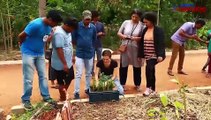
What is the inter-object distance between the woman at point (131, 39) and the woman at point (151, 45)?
0.27 meters

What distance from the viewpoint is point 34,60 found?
5.94 m

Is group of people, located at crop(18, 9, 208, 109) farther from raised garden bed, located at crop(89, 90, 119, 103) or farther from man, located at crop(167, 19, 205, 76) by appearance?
man, located at crop(167, 19, 205, 76)

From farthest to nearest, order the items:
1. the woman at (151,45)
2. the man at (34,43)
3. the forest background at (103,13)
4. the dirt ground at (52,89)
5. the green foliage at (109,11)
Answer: the green foliage at (109,11) → the forest background at (103,13) → the dirt ground at (52,89) → the woman at (151,45) → the man at (34,43)

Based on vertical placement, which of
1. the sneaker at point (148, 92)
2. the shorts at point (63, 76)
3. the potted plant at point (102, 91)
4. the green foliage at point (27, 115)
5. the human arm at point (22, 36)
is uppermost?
the human arm at point (22, 36)

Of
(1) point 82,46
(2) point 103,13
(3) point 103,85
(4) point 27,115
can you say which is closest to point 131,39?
(1) point 82,46

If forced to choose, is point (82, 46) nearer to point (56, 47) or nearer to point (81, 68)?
point (81, 68)

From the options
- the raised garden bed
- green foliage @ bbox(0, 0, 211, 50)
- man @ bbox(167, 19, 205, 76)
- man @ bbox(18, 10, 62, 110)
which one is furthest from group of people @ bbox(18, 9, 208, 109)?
green foliage @ bbox(0, 0, 211, 50)

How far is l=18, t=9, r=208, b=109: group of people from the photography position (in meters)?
5.78

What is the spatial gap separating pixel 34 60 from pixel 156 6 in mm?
8379

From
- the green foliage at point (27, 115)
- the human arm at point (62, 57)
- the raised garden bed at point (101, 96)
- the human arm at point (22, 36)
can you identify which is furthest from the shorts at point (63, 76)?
the human arm at point (22, 36)

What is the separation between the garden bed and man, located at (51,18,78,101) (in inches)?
23.9

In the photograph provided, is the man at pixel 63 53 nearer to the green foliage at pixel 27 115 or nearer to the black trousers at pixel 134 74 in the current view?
the green foliage at pixel 27 115

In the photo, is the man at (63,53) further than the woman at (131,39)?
No

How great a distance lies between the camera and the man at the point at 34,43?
564 centimetres
